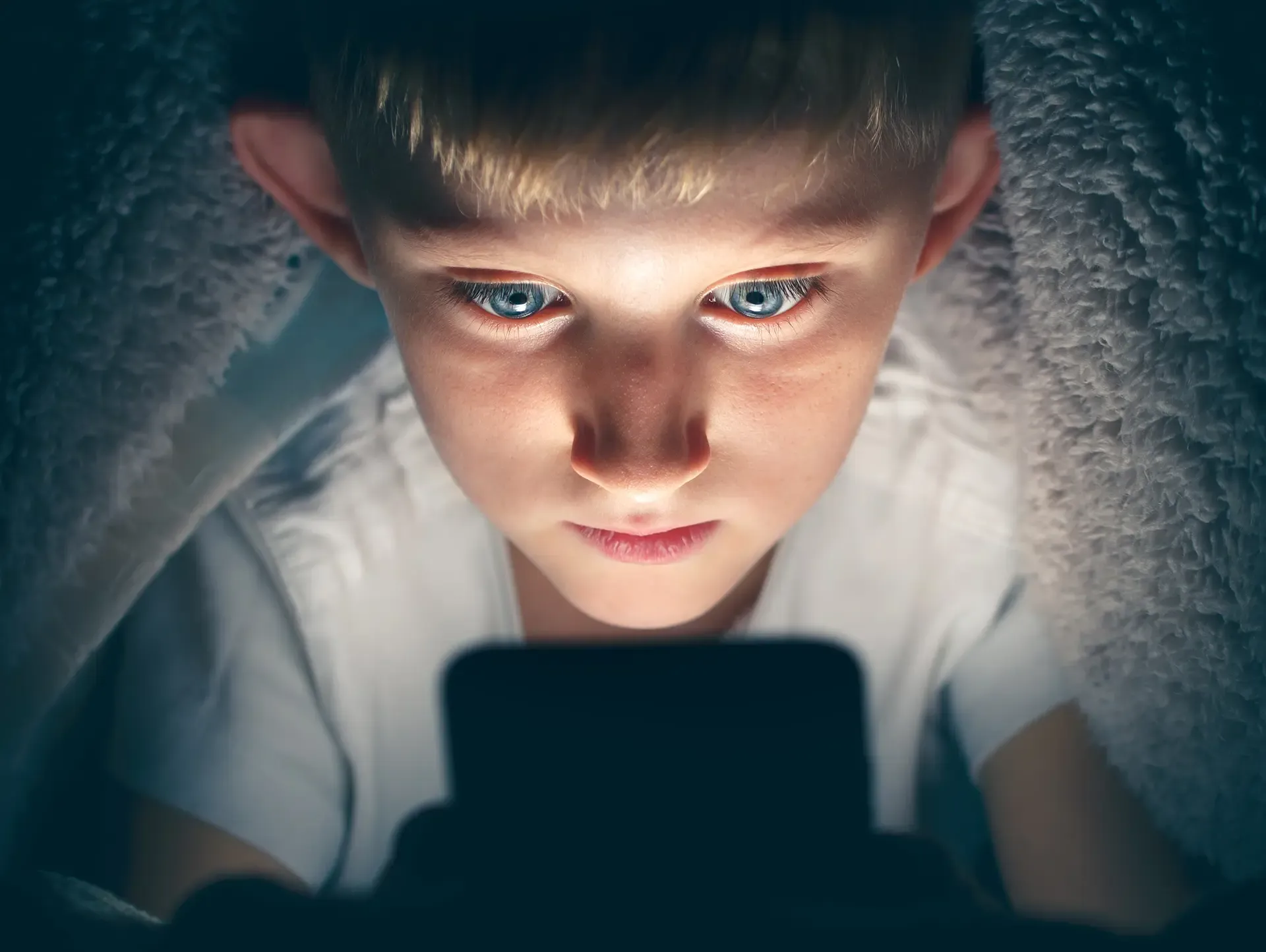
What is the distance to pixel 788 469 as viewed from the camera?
1.42ft

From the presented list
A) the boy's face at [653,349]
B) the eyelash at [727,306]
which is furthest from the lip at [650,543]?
the eyelash at [727,306]

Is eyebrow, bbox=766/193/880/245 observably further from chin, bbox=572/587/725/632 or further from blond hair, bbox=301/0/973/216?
chin, bbox=572/587/725/632

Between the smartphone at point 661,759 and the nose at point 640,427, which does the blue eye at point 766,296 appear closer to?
the nose at point 640,427

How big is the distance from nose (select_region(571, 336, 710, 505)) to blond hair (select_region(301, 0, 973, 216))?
0.06 m

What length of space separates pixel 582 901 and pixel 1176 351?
0.29 m

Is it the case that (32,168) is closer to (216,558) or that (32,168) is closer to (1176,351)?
(216,558)

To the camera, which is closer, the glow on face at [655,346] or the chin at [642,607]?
the glow on face at [655,346]

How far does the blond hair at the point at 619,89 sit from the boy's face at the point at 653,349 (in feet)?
0.04

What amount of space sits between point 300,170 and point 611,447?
0.17 metres

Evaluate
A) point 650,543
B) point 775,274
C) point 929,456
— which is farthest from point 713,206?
point 929,456

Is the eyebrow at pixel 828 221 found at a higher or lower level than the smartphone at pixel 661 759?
higher

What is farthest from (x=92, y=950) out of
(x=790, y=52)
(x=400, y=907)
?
(x=790, y=52)

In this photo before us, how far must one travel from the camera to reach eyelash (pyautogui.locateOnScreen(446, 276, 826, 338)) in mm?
385

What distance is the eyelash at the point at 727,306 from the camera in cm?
38
